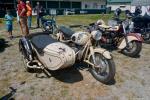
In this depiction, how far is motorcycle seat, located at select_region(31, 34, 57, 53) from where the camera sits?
695cm

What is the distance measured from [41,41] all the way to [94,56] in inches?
63.7

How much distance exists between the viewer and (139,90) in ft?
21.1

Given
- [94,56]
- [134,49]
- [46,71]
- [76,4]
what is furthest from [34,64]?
[76,4]

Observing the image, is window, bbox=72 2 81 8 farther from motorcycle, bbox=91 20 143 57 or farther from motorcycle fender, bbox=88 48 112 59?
motorcycle fender, bbox=88 48 112 59

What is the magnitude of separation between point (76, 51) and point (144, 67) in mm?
2679

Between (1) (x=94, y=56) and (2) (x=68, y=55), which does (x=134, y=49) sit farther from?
(2) (x=68, y=55)

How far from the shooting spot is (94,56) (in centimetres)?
677

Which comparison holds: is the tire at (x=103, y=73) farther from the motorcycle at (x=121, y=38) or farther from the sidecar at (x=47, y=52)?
the motorcycle at (x=121, y=38)

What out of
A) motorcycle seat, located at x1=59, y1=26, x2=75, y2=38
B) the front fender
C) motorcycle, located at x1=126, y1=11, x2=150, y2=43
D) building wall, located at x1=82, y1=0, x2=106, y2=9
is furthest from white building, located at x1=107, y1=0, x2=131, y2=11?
motorcycle seat, located at x1=59, y1=26, x2=75, y2=38

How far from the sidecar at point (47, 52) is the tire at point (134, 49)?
10.9ft

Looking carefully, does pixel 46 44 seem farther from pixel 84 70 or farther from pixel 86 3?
pixel 86 3

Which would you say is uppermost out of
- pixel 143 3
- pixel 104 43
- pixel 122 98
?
pixel 143 3

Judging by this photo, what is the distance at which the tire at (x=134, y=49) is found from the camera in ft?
30.0

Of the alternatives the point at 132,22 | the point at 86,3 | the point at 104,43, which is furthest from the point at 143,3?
the point at 104,43
